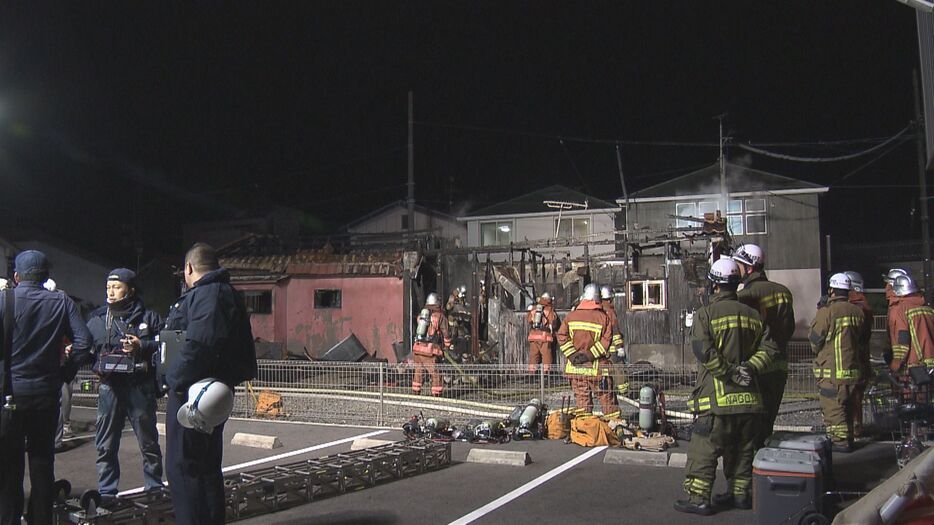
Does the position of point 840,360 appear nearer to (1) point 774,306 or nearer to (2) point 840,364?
(2) point 840,364

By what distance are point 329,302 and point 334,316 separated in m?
0.53

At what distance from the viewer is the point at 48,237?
34250 millimetres

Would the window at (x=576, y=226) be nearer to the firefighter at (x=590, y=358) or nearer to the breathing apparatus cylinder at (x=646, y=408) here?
the firefighter at (x=590, y=358)

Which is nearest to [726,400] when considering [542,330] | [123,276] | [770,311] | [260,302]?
[770,311]

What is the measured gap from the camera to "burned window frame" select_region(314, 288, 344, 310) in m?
22.5

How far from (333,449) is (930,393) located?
6723mm

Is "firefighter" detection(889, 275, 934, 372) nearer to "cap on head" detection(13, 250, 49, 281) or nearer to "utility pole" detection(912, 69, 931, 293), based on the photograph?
"cap on head" detection(13, 250, 49, 281)

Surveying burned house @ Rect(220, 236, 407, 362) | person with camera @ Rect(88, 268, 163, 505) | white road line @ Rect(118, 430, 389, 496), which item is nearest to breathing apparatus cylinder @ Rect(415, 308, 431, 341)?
white road line @ Rect(118, 430, 389, 496)

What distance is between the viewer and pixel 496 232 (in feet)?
113

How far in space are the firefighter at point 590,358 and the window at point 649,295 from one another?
7.05 meters

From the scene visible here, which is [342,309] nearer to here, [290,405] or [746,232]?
[290,405]

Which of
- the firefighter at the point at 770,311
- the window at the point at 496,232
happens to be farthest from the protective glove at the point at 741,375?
the window at the point at 496,232

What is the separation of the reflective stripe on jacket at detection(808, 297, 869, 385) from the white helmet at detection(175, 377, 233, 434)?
6974mm

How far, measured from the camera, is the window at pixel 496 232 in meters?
34.2
